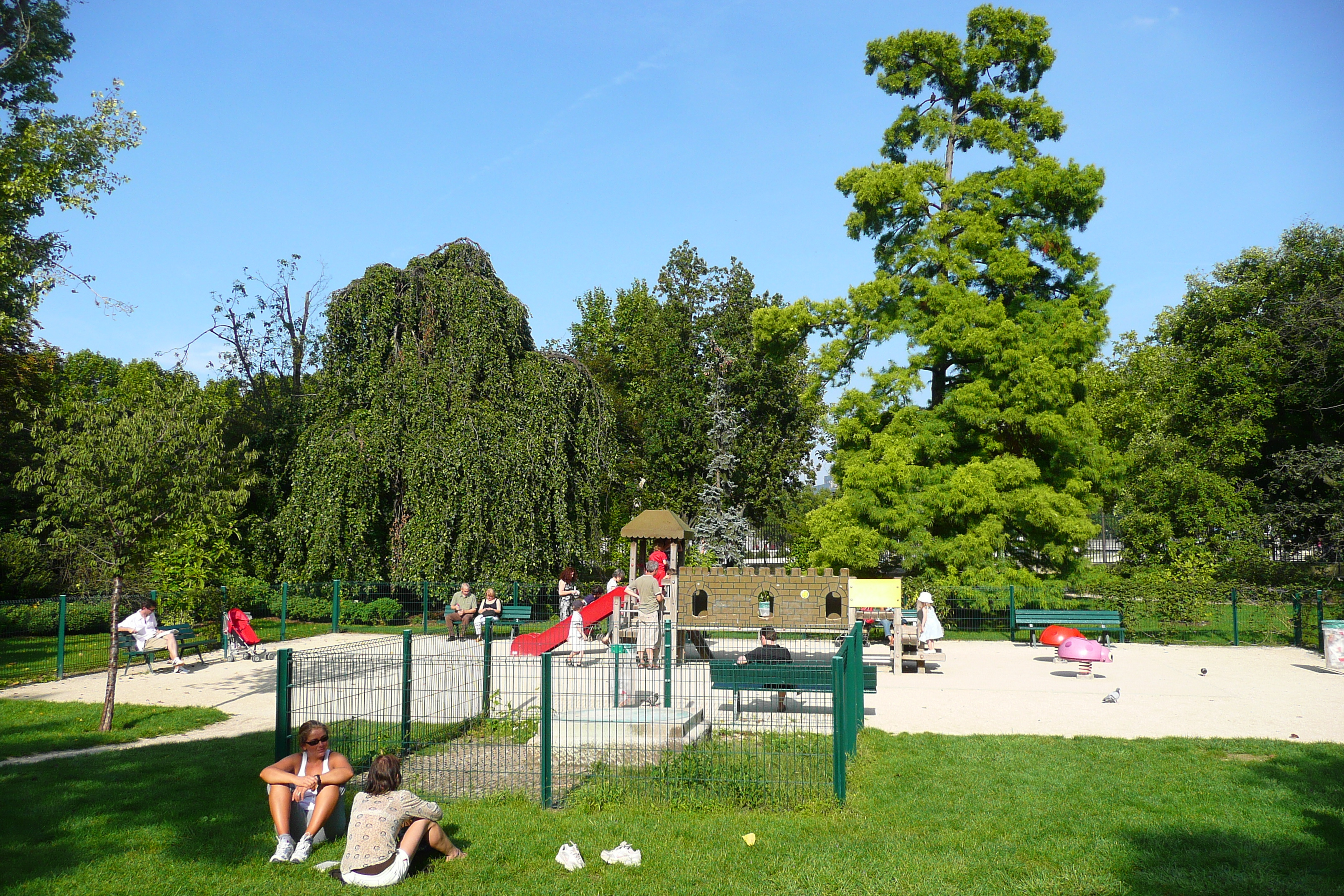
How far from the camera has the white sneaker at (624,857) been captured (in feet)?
19.6


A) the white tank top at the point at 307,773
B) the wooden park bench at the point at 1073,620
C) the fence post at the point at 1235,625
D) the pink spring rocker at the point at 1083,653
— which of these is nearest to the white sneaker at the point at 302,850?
the white tank top at the point at 307,773

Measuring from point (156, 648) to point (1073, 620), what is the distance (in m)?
17.6

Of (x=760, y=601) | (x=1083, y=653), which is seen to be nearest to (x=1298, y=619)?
(x=1083, y=653)

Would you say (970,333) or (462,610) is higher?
(970,333)

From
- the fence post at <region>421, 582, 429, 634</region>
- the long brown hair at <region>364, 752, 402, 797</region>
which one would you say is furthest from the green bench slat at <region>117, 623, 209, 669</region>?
the long brown hair at <region>364, 752, 402, 797</region>

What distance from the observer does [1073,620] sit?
62.7 feet

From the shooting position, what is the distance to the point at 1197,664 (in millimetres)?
15875

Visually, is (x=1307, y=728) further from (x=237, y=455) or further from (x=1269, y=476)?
(x=237, y=455)

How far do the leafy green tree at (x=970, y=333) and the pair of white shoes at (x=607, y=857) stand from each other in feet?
52.1

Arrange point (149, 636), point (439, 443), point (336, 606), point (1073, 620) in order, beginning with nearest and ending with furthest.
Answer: point (149, 636), point (1073, 620), point (336, 606), point (439, 443)

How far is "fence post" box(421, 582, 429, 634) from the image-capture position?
19812 mm

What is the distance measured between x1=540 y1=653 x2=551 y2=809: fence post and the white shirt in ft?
35.7

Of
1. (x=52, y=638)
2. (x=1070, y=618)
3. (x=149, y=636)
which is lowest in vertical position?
(x=52, y=638)

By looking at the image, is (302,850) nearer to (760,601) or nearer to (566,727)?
(566,727)
